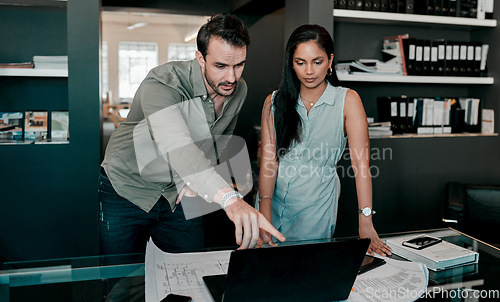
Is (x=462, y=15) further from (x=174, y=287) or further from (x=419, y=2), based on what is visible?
(x=174, y=287)

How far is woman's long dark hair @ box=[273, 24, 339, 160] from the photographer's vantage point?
6.40 feet

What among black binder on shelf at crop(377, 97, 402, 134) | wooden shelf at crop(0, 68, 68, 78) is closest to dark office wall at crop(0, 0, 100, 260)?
wooden shelf at crop(0, 68, 68, 78)

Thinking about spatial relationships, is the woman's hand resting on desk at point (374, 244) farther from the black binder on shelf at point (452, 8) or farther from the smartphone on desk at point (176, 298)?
the black binder on shelf at point (452, 8)

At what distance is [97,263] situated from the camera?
1385 millimetres

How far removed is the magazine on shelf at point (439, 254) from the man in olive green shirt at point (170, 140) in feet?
1.50

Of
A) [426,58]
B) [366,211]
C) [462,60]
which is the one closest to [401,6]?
[426,58]

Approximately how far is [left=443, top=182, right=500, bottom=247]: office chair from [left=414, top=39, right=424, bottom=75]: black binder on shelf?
1073 mm

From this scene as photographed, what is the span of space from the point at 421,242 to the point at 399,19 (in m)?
2.23

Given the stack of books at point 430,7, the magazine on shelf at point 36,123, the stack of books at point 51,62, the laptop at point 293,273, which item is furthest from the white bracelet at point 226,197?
the stack of books at point 430,7

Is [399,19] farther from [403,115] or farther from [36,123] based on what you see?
[36,123]

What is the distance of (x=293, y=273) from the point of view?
1.05m

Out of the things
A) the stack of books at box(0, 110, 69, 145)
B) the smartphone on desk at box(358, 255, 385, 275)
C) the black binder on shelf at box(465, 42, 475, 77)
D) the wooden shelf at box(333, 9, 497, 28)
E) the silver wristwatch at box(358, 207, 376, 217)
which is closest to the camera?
the smartphone on desk at box(358, 255, 385, 275)

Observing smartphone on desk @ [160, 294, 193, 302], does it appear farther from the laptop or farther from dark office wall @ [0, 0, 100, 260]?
dark office wall @ [0, 0, 100, 260]

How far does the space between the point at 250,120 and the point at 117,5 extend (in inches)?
68.9
